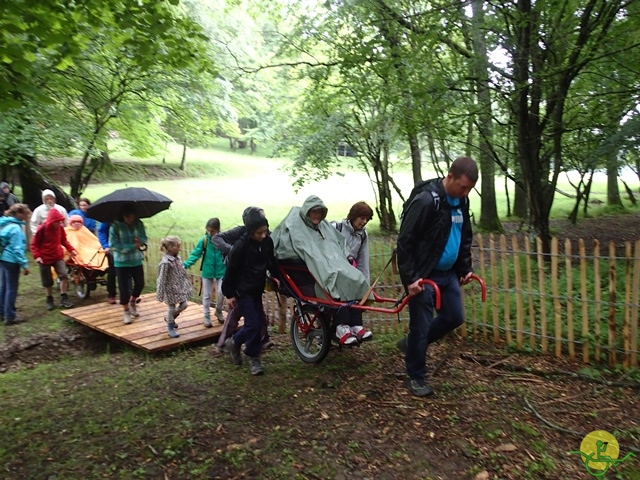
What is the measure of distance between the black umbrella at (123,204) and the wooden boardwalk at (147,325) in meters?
1.62

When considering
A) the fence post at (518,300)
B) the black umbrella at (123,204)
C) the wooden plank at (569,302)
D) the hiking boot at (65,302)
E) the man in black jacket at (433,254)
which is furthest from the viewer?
the hiking boot at (65,302)

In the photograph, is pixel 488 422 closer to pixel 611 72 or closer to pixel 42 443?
pixel 42 443

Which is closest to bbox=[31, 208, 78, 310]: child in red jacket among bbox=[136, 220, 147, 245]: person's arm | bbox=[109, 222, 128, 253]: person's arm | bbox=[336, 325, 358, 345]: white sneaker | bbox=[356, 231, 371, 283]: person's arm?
bbox=[109, 222, 128, 253]: person's arm

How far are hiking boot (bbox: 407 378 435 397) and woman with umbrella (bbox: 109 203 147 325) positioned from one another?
4672mm

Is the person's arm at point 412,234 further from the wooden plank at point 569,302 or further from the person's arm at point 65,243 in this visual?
the person's arm at point 65,243

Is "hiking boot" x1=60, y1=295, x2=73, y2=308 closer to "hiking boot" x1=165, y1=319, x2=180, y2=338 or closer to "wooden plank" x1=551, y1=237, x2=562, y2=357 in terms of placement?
"hiking boot" x1=165, y1=319, x2=180, y2=338

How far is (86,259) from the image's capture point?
28.5ft

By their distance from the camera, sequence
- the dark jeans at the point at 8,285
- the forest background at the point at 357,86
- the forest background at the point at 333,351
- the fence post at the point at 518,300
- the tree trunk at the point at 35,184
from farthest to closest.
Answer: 1. the tree trunk at the point at 35,184
2. the dark jeans at the point at 8,285
3. the forest background at the point at 357,86
4. the fence post at the point at 518,300
5. the forest background at the point at 333,351

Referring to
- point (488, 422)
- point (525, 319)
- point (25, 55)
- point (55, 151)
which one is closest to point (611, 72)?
point (525, 319)

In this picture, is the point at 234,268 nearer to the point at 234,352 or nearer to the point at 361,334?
the point at 234,352

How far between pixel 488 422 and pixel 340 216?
60.0ft
